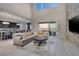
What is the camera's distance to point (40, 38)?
4.61m

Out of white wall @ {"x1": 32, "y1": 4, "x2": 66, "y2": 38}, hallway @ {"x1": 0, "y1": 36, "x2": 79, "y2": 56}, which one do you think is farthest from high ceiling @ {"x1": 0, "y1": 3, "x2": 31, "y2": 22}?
hallway @ {"x1": 0, "y1": 36, "x2": 79, "y2": 56}

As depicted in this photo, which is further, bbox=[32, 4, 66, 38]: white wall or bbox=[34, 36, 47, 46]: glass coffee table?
bbox=[34, 36, 47, 46]: glass coffee table

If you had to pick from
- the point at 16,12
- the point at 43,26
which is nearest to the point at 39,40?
the point at 43,26

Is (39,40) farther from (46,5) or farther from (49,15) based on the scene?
(46,5)

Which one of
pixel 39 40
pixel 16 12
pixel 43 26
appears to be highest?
pixel 16 12

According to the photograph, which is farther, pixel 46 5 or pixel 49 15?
pixel 49 15

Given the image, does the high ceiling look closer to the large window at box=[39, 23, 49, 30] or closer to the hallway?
the large window at box=[39, 23, 49, 30]

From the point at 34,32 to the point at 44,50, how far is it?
2.66 ft

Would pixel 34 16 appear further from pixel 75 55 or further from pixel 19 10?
pixel 75 55

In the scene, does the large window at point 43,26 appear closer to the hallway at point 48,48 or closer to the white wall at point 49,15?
the white wall at point 49,15

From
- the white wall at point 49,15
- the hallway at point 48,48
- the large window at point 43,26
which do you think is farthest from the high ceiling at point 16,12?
the hallway at point 48,48

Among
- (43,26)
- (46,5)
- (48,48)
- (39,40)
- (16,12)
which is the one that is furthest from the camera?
(48,48)

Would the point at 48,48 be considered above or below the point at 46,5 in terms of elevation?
below

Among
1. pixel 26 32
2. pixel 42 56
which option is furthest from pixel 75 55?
pixel 26 32
